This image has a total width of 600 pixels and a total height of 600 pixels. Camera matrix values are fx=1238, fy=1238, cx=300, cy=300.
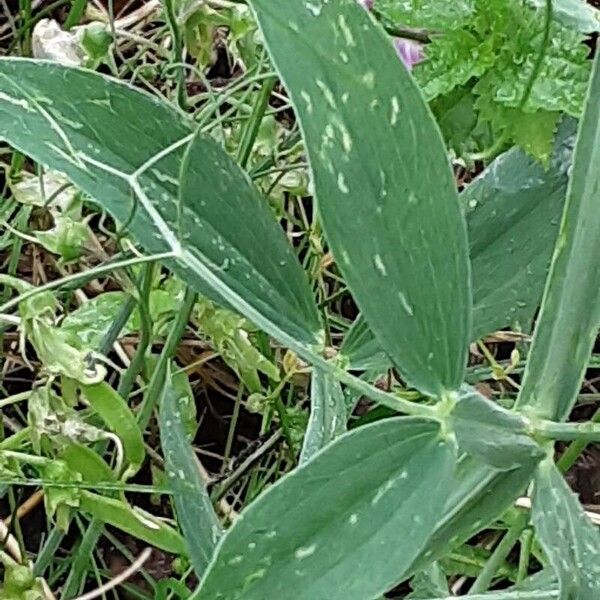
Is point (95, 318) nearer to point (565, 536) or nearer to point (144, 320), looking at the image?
point (144, 320)

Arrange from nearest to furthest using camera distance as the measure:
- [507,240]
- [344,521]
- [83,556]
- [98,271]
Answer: [344,521], [98,271], [507,240], [83,556]

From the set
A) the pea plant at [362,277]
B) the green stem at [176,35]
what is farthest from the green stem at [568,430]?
the green stem at [176,35]

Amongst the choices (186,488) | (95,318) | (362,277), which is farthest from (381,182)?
(95,318)

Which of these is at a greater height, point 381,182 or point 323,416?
point 381,182

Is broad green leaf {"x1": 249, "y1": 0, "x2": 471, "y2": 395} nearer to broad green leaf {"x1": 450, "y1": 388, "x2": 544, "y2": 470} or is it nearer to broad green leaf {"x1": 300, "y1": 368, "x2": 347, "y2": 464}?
broad green leaf {"x1": 450, "y1": 388, "x2": 544, "y2": 470}

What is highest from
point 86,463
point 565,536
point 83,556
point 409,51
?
point 409,51

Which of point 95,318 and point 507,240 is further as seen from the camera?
point 95,318

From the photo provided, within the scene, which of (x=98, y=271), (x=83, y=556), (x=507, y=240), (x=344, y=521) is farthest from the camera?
(x=83, y=556)

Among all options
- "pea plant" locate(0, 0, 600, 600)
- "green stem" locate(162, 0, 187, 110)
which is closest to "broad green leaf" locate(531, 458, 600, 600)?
"pea plant" locate(0, 0, 600, 600)
